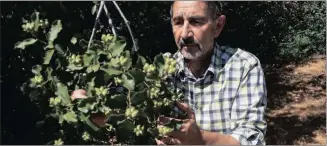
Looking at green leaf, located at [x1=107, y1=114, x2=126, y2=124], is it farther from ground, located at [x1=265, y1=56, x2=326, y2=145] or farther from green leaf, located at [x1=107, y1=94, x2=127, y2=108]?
ground, located at [x1=265, y1=56, x2=326, y2=145]

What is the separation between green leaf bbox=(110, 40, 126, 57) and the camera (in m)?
1.10

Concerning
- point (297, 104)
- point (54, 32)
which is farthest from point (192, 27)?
point (297, 104)

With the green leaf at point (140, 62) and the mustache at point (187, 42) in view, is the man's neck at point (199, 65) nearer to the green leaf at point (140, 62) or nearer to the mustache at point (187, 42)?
the mustache at point (187, 42)

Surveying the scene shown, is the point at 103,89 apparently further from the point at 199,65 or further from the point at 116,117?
the point at 199,65

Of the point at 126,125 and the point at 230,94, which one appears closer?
the point at 126,125

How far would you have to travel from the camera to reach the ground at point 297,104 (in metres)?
5.54

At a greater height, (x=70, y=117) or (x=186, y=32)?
(x=186, y=32)

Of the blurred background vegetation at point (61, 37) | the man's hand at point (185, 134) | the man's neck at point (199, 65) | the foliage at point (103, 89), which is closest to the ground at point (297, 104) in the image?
the blurred background vegetation at point (61, 37)

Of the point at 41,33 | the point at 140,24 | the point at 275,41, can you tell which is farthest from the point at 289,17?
the point at 41,33

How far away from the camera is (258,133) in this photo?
1.65 metres

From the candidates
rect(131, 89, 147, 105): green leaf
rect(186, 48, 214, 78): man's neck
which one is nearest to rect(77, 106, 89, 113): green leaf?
rect(131, 89, 147, 105): green leaf

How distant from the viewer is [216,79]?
5.90 feet

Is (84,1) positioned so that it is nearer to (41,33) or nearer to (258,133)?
(41,33)

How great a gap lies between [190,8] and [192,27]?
0.21ft
